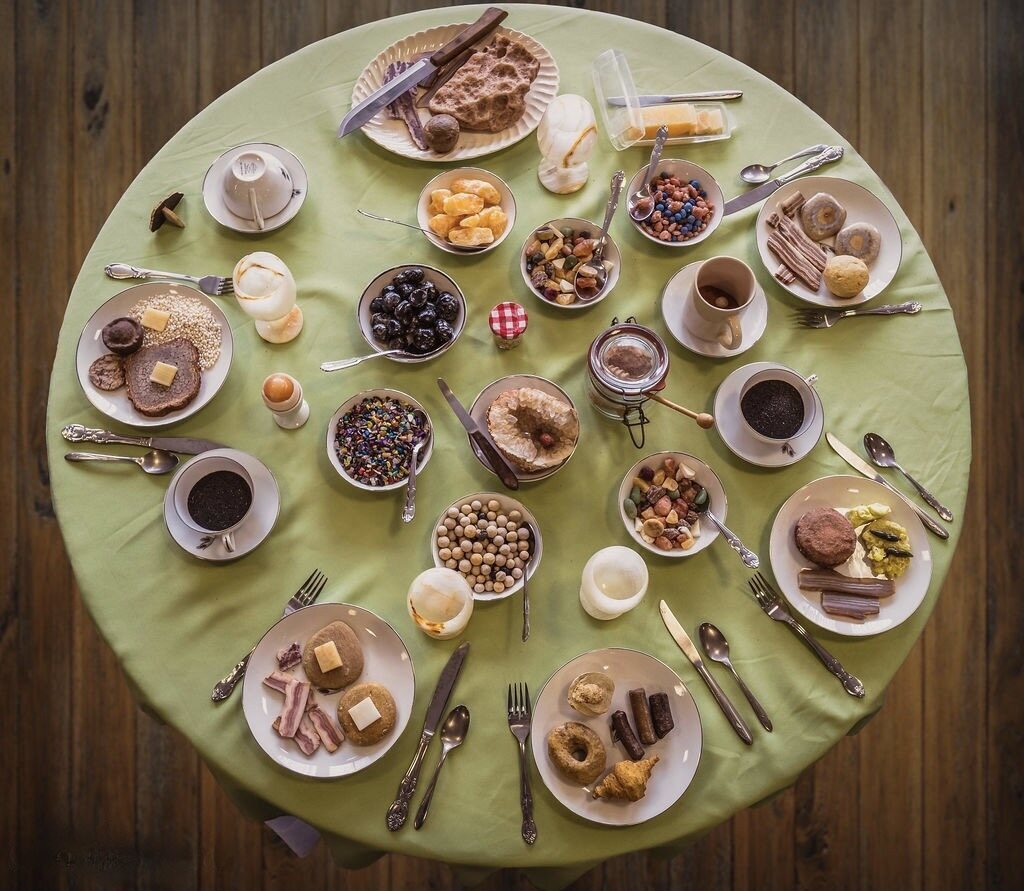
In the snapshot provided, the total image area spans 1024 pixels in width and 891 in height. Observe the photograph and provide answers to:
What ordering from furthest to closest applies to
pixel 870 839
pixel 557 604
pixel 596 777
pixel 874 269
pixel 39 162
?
pixel 39 162 → pixel 870 839 → pixel 874 269 → pixel 557 604 → pixel 596 777

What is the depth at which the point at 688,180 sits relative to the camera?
2.03m

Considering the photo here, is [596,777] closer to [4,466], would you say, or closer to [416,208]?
[416,208]

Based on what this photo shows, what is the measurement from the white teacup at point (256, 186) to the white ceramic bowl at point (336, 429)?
1.71 feet

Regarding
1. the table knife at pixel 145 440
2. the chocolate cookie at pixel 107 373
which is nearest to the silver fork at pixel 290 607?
the table knife at pixel 145 440

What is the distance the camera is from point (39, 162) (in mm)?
3035

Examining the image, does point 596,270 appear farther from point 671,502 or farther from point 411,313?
point 671,502

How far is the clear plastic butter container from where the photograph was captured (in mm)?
2027

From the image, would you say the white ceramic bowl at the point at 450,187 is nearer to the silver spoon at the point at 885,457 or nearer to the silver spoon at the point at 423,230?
the silver spoon at the point at 423,230

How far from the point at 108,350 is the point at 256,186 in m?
0.52

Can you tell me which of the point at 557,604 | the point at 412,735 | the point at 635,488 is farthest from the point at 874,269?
the point at 412,735

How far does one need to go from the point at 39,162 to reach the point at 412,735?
2683 mm

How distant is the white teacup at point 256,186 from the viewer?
189cm

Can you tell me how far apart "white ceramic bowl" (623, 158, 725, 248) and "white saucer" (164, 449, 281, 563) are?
109cm

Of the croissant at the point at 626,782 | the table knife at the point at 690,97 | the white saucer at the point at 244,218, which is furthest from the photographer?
the table knife at the point at 690,97
